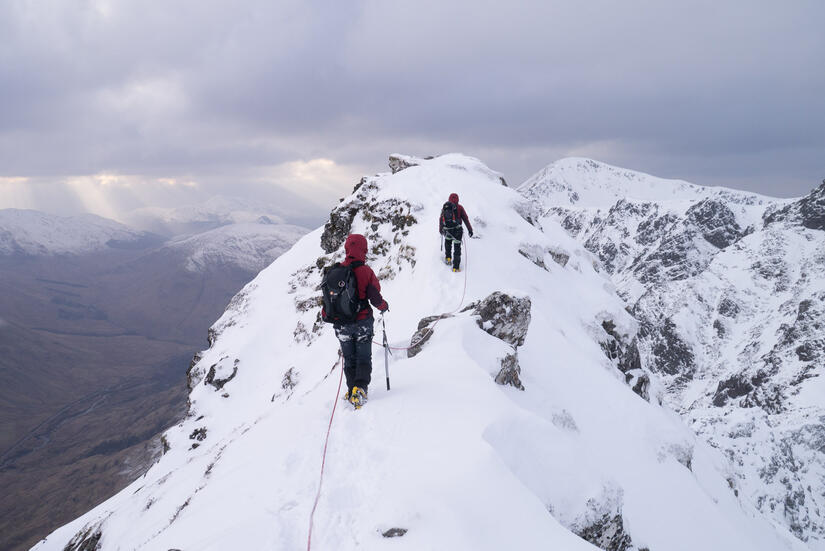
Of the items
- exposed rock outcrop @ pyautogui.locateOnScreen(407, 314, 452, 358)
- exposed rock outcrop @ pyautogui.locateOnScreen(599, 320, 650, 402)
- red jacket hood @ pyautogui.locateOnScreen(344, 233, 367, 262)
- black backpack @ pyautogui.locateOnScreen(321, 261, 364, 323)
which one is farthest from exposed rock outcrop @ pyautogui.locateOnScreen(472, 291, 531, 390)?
exposed rock outcrop @ pyautogui.locateOnScreen(599, 320, 650, 402)

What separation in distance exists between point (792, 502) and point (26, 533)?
211724mm

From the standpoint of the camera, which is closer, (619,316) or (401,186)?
(619,316)

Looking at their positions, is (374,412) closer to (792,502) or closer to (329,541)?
(329,541)

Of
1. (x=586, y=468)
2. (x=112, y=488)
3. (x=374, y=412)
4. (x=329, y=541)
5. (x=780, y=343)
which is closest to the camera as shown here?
(x=329, y=541)

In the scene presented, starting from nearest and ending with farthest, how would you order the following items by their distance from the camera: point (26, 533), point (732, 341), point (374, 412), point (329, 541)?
point (329, 541), point (374, 412), point (26, 533), point (732, 341)

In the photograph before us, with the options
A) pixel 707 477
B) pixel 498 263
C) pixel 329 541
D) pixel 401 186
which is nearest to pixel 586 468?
pixel 329 541

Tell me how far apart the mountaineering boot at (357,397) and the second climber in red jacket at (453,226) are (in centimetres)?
1124

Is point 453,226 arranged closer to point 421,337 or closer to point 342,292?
point 421,337

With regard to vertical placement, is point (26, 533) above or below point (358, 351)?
below

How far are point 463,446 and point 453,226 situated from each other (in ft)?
43.5

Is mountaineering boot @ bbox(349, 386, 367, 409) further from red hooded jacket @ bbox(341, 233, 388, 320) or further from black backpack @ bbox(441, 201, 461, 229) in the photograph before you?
black backpack @ bbox(441, 201, 461, 229)

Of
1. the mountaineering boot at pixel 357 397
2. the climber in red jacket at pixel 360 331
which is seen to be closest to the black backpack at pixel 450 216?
the climber in red jacket at pixel 360 331

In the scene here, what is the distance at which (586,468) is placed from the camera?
822 cm

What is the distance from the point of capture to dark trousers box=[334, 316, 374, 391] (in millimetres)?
9148
